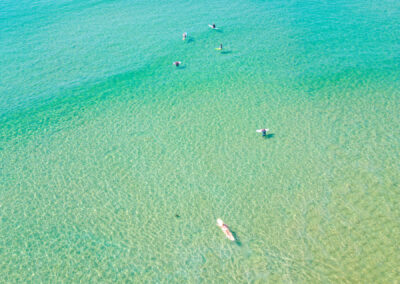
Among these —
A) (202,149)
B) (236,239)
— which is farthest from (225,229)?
(202,149)

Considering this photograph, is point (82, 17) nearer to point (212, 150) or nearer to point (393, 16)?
point (212, 150)

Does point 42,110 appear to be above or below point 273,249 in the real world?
above

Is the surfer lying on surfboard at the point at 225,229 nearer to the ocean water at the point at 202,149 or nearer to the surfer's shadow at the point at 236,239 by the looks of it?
the surfer's shadow at the point at 236,239

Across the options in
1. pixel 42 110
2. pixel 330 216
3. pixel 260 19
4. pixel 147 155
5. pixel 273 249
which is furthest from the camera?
pixel 260 19

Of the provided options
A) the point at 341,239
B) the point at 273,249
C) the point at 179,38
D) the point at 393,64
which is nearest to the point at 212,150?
the point at 273,249

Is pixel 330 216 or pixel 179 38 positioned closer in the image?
pixel 330 216

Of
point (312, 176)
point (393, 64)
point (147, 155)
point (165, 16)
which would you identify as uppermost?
point (165, 16)

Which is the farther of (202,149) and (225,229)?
(202,149)

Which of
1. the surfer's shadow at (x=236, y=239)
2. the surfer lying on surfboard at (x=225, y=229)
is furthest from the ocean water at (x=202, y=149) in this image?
the surfer lying on surfboard at (x=225, y=229)

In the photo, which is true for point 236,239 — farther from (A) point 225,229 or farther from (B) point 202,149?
(B) point 202,149
